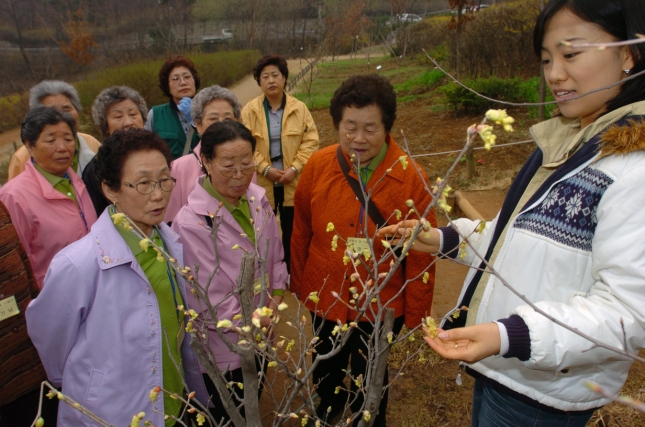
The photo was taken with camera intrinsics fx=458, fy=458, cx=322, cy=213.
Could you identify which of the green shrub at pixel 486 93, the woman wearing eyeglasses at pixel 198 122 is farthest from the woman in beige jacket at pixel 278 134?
the green shrub at pixel 486 93

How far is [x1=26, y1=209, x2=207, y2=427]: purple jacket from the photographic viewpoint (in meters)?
1.66

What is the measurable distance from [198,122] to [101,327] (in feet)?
6.02

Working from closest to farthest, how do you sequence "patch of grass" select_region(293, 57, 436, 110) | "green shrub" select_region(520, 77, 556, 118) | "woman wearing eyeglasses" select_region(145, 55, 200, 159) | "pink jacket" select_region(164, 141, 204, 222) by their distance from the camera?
1. "pink jacket" select_region(164, 141, 204, 222)
2. "woman wearing eyeglasses" select_region(145, 55, 200, 159)
3. "green shrub" select_region(520, 77, 556, 118)
4. "patch of grass" select_region(293, 57, 436, 110)

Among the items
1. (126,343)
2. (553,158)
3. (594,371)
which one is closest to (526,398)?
(594,371)

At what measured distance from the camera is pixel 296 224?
8.44ft

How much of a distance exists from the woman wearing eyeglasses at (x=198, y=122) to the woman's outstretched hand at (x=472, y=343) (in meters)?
2.07

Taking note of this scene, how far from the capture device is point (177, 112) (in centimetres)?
380

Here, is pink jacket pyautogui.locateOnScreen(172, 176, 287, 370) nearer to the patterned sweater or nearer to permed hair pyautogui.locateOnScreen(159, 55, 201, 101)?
the patterned sweater

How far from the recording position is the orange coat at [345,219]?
86.3 inches

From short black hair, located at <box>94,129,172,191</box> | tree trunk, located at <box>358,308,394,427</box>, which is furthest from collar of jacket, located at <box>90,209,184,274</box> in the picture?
tree trunk, located at <box>358,308,394,427</box>

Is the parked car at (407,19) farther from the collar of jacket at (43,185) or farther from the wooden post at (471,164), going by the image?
the collar of jacket at (43,185)

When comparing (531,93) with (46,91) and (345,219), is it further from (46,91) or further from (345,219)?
(46,91)

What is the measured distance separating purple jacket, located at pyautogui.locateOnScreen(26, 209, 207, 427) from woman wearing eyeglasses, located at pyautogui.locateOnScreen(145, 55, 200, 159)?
6.52 ft

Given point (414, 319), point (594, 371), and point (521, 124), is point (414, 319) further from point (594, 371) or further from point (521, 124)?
point (521, 124)
